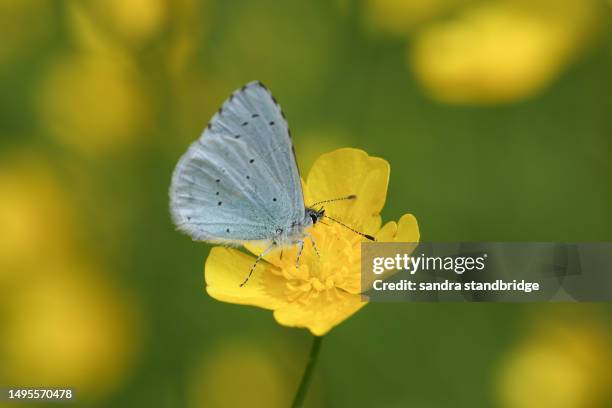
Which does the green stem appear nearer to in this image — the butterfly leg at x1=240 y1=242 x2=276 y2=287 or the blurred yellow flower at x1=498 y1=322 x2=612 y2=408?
the butterfly leg at x1=240 y1=242 x2=276 y2=287

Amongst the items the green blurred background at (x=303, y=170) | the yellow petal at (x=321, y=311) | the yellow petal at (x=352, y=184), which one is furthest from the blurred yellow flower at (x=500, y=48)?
the yellow petal at (x=321, y=311)

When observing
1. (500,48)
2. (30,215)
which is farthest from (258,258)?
(500,48)

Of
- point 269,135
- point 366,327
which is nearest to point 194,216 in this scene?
point 269,135

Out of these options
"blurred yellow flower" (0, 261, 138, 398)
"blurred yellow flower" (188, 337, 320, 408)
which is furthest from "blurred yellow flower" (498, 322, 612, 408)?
"blurred yellow flower" (0, 261, 138, 398)

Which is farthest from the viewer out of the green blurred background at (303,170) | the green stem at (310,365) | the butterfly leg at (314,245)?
the green blurred background at (303,170)

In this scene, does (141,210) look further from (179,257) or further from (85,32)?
(85,32)

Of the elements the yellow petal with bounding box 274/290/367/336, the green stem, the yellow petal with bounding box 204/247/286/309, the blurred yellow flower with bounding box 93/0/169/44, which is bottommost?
the green stem

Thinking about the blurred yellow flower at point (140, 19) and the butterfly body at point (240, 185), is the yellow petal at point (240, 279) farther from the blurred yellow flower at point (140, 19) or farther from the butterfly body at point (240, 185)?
the blurred yellow flower at point (140, 19)

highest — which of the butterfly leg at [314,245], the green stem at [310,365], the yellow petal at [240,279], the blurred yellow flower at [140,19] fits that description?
the blurred yellow flower at [140,19]
